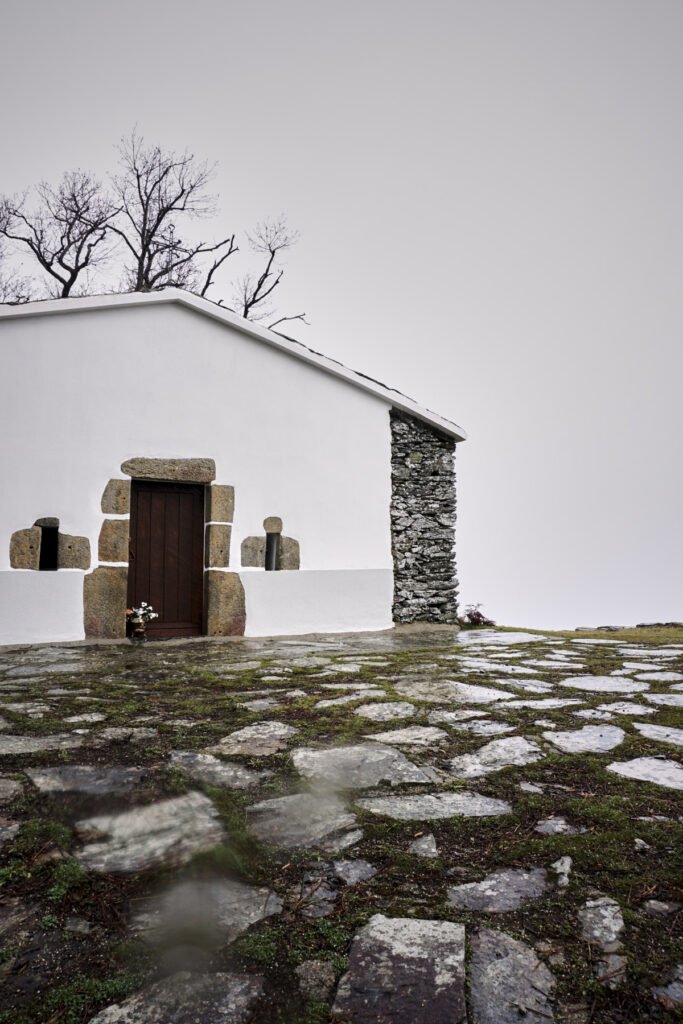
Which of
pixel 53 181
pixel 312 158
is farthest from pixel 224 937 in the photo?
pixel 312 158

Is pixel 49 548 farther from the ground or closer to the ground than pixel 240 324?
closer to the ground

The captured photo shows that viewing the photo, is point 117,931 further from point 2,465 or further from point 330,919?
point 2,465

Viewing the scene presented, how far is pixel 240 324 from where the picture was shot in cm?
867

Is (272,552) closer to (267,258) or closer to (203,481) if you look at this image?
(203,481)

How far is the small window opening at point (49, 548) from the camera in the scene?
297 inches

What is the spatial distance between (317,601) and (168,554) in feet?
6.92

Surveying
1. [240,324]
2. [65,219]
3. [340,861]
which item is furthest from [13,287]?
[340,861]

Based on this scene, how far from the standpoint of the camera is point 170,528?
8344 millimetres

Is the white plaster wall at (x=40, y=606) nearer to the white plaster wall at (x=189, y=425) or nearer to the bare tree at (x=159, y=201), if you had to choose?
the white plaster wall at (x=189, y=425)

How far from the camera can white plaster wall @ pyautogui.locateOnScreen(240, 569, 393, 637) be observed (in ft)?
27.6

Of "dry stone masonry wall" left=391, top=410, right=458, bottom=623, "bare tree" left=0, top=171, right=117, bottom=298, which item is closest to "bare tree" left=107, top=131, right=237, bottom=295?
"bare tree" left=0, top=171, right=117, bottom=298

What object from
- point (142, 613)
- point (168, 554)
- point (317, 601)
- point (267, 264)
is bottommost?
point (142, 613)

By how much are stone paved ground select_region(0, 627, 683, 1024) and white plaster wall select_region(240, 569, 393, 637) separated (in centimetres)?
467

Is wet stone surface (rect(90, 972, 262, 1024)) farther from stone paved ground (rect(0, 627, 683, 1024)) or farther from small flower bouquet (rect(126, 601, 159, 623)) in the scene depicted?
small flower bouquet (rect(126, 601, 159, 623))
